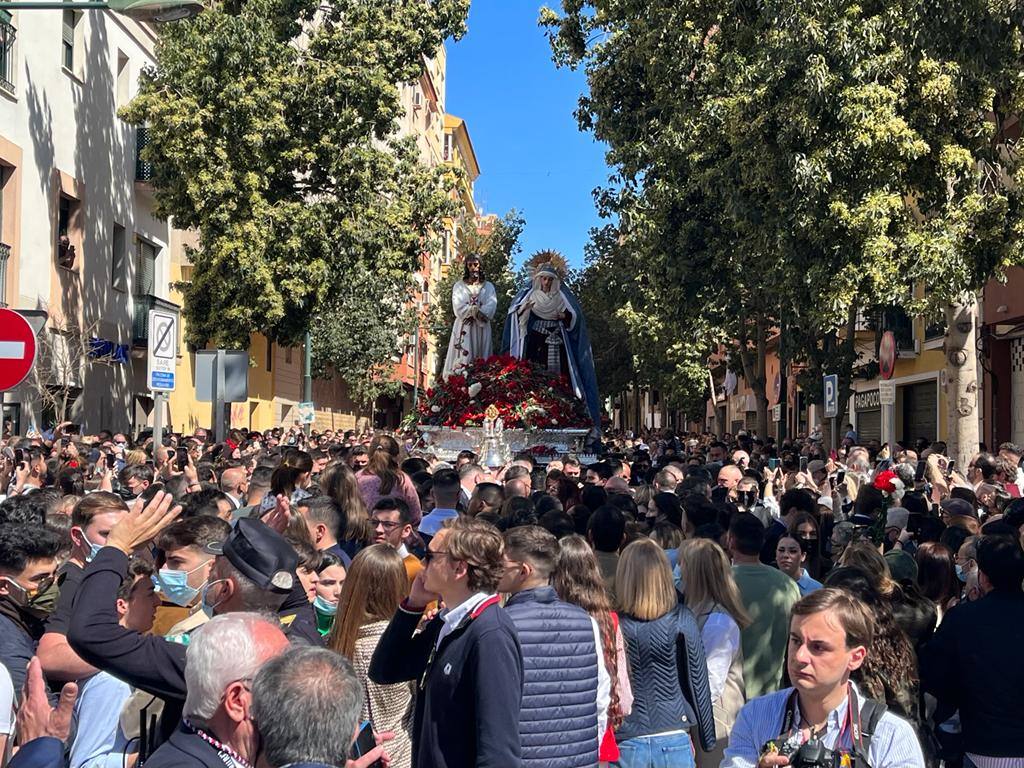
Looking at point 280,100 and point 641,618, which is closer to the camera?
point 641,618

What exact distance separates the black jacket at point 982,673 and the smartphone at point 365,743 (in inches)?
89.1

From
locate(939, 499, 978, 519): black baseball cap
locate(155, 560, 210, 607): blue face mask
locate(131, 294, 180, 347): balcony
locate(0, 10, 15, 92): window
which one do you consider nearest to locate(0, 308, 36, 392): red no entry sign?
locate(155, 560, 210, 607): blue face mask

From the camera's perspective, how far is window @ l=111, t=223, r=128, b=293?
2519 centimetres

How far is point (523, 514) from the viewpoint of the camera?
7410mm

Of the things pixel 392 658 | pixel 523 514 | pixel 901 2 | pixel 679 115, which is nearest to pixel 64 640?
pixel 392 658

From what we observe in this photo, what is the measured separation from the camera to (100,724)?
158 inches

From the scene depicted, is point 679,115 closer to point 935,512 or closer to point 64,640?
point 935,512

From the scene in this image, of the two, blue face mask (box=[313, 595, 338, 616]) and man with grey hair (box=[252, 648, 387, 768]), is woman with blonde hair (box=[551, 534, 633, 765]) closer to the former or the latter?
blue face mask (box=[313, 595, 338, 616])

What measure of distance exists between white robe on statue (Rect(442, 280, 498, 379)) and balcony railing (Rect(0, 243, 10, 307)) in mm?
7345

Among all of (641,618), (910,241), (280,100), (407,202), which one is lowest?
(641,618)

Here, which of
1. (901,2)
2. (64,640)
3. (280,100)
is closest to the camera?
(64,640)

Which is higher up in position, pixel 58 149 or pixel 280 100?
pixel 280 100

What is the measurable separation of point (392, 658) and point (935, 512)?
6.02 meters

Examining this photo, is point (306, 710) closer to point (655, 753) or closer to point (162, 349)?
point (655, 753)
